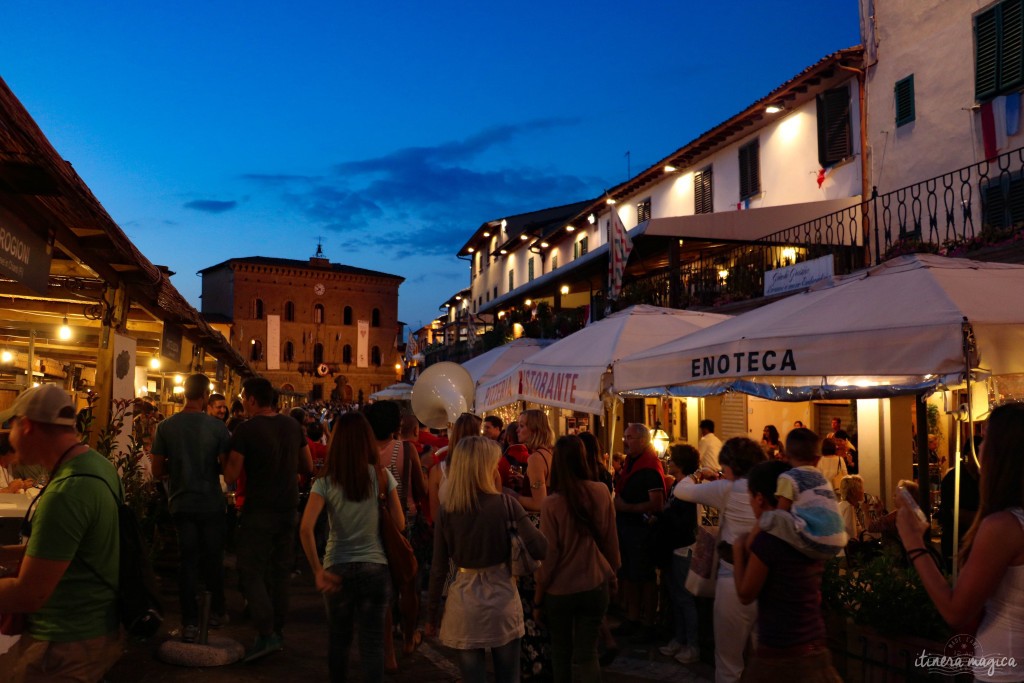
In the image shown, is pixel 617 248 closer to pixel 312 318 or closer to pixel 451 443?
pixel 451 443

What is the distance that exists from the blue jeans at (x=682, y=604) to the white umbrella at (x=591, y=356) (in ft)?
5.58

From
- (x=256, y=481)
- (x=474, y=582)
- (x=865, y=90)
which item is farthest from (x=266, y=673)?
(x=865, y=90)

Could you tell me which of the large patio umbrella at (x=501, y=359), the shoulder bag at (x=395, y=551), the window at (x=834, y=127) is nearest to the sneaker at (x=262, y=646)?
the shoulder bag at (x=395, y=551)

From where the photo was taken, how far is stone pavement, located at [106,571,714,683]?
19.4 ft

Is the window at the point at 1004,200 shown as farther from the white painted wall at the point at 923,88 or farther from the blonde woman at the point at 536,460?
the blonde woman at the point at 536,460

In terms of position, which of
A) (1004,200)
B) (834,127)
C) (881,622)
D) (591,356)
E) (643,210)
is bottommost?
(881,622)

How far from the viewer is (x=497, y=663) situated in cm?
453

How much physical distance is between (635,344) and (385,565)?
4.25m

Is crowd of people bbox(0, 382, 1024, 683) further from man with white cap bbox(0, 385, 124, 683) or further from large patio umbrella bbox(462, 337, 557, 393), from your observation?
large patio umbrella bbox(462, 337, 557, 393)

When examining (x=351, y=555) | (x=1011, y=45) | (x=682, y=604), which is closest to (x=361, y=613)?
(x=351, y=555)

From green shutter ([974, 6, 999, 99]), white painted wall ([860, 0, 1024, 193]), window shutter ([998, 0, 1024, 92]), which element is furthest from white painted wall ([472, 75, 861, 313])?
window shutter ([998, 0, 1024, 92])

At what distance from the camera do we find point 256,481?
646cm

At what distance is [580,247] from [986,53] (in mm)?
18590

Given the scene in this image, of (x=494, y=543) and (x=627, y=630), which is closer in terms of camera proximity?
(x=494, y=543)
